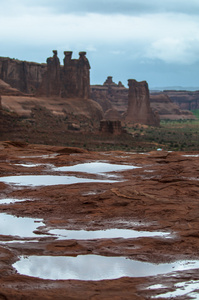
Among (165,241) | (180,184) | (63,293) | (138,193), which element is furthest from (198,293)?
(180,184)

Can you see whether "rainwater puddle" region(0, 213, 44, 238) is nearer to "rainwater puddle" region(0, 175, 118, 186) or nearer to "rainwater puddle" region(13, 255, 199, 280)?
"rainwater puddle" region(13, 255, 199, 280)

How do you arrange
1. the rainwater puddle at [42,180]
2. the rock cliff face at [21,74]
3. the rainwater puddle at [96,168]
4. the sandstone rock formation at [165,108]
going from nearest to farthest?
the rainwater puddle at [42,180], the rainwater puddle at [96,168], the rock cliff face at [21,74], the sandstone rock formation at [165,108]

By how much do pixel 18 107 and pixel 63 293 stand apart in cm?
6989

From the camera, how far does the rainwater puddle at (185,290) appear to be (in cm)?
823

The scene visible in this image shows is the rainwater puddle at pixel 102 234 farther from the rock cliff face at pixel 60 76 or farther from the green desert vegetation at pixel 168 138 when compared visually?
the rock cliff face at pixel 60 76

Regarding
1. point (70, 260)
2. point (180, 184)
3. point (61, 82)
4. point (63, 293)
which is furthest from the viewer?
point (61, 82)

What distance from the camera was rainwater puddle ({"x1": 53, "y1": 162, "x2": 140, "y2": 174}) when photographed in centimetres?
2220

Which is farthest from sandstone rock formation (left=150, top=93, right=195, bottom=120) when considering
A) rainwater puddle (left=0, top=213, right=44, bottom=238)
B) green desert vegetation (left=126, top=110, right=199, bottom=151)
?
rainwater puddle (left=0, top=213, right=44, bottom=238)

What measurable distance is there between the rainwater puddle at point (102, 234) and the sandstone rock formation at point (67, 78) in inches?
3164

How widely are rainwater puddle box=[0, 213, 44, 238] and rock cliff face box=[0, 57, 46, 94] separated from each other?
3794 inches

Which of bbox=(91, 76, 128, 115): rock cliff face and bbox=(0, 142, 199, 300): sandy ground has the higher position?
bbox=(91, 76, 128, 115): rock cliff face

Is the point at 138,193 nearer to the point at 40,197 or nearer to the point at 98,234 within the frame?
the point at 40,197

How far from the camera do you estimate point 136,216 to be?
538 inches

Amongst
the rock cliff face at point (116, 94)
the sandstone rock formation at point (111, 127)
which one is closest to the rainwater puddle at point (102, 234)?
the sandstone rock formation at point (111, 127)
